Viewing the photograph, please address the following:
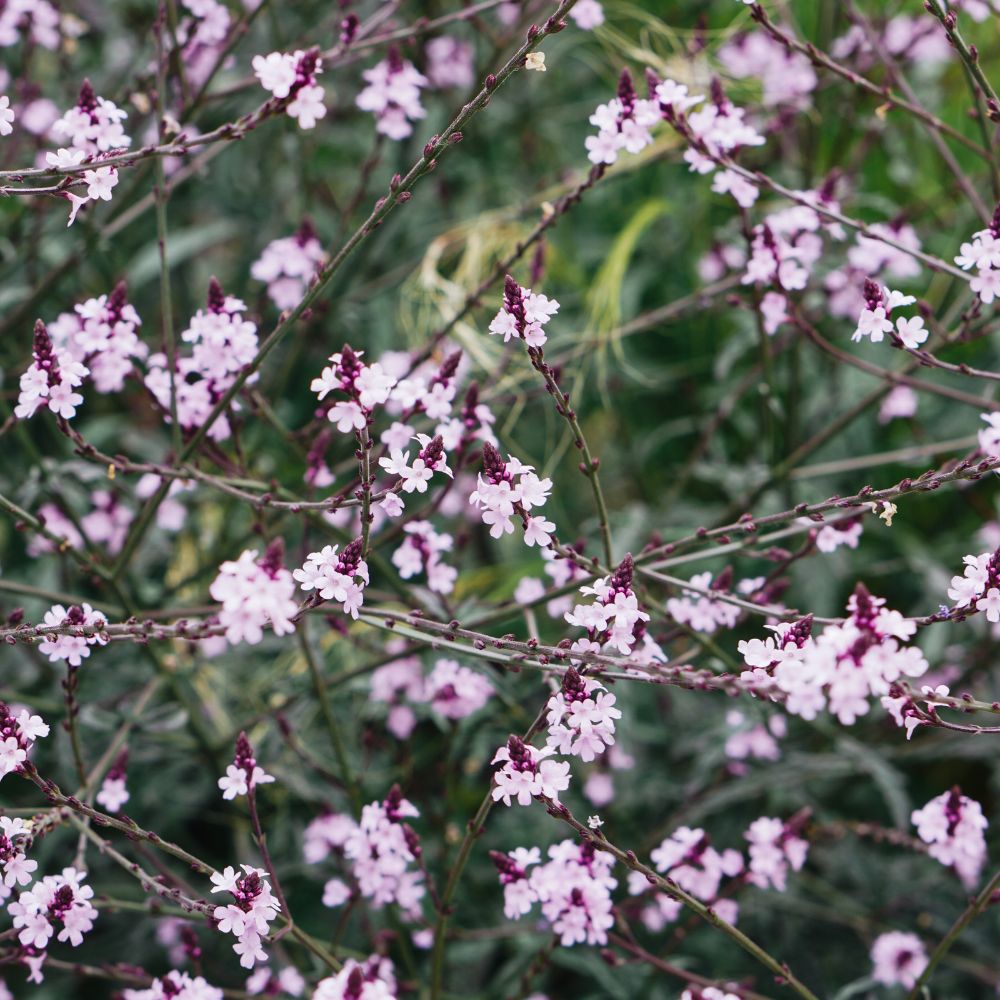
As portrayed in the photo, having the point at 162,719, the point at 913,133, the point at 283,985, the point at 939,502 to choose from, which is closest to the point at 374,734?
the point at 162,719

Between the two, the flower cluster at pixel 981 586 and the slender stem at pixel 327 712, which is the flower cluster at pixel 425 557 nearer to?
the slender stem at pixel 327 712

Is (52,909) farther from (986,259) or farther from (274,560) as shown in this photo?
(986,259)

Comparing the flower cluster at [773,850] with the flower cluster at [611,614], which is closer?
the flower cluster at [611,614]

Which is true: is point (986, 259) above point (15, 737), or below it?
above

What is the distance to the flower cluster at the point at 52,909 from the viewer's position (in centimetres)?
156

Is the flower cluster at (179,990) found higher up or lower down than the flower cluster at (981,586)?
lower down

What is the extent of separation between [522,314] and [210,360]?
2.07ft

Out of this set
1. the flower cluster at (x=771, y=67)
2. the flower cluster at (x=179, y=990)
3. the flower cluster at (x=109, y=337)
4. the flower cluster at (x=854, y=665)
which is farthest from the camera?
the flower cluster at (x=771, y=67)

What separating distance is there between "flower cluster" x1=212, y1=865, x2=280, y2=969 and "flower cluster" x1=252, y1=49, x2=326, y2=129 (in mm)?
1027

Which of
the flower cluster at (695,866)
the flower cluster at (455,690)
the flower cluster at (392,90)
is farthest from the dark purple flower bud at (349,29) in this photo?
the flower cluster at (695,866)

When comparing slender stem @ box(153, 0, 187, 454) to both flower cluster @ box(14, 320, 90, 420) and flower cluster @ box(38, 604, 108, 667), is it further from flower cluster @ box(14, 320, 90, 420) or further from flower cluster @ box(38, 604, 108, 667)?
flower cluster @ box(38, 604, 108, 667)

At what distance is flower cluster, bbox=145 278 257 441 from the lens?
1859mm

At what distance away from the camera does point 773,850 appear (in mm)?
2004

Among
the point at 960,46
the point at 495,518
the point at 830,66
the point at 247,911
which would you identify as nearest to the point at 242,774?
the point at 247,911
